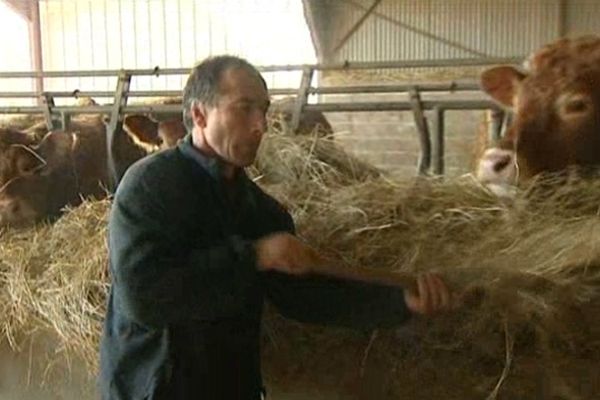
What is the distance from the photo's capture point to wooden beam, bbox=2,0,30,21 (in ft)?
50.0

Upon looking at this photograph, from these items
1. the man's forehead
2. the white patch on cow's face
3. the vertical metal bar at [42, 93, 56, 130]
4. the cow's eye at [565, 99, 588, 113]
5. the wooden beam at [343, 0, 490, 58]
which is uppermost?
the wooden beam at [343, 0, 490, 58]

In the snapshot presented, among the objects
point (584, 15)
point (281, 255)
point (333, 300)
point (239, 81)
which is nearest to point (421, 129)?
point (333, 300)

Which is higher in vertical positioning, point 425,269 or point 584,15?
point 584,15

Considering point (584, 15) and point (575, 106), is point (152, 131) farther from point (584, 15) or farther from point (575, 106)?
point (584, 15)

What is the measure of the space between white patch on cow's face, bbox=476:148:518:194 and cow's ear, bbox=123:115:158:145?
6.15 ft

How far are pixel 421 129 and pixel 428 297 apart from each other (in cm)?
173

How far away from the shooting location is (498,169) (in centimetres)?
358

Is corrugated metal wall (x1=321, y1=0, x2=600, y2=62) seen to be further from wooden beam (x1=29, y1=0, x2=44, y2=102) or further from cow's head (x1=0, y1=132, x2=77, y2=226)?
cow's head (x1=0, y1=132, x2=77, y2=226)

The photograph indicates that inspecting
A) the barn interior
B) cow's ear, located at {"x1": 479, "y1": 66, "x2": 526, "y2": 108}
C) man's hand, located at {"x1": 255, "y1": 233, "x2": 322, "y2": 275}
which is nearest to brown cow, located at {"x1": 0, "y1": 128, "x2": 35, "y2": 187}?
the barn interior

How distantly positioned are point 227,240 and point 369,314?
0.44 m

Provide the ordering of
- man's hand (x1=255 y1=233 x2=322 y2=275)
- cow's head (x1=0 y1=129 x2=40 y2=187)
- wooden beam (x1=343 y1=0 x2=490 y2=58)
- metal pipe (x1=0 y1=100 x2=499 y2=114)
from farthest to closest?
wooden beam (x1=343 y1=0 x2=490 y2=58) < cow's head (x1=0 y1=129 x2=40 y2=187) < metal pipe (x1=0 y1=100 x2=499 y2=114) < man's hand (x1=255 y1=233 x2=322 y2=275)

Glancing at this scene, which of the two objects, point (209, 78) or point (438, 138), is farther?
point (438, 138)

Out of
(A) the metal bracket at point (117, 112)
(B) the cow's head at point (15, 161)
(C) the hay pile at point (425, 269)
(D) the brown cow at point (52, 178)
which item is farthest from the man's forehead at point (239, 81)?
(B) the cow's head at point (15, 161)

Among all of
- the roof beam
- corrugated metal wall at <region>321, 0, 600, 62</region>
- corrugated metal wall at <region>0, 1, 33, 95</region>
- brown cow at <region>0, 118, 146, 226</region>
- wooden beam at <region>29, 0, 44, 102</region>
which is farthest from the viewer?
wooden beam at <region>29, 0, 44, 102</region>
